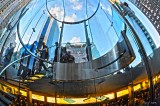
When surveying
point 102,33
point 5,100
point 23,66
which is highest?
point 102,33

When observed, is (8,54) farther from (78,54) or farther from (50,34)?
(78,54)

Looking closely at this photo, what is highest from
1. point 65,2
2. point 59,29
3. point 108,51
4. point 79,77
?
point 65,2

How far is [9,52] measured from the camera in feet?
5.91

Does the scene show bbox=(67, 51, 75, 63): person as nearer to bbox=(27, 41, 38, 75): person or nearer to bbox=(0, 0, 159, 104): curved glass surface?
bbox=(0, 0, 159, 104): curved glass surface

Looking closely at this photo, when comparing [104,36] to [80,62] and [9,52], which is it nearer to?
[80,62]

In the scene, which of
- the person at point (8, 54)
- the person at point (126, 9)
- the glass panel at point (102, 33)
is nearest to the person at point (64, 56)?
the glass panel at point (102, 33)

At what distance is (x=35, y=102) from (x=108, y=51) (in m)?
0.40

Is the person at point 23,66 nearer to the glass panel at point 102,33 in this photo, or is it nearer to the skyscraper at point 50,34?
the skyscraper at point 50,34

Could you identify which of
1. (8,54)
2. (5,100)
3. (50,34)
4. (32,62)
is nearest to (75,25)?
(50,34)

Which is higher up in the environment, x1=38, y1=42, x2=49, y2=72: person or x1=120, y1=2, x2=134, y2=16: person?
x1=120, y1=2, x2=134, y2=16: person

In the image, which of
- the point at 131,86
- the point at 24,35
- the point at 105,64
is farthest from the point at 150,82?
the point at 24,35

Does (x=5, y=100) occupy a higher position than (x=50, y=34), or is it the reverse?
(x=50, y=34)

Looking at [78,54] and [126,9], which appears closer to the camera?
[78,54]

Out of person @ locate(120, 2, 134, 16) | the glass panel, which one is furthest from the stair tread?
person @ locate(120, 2, 134, 16)
